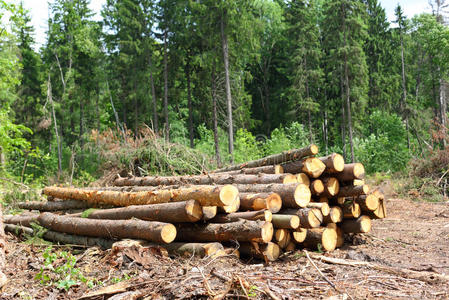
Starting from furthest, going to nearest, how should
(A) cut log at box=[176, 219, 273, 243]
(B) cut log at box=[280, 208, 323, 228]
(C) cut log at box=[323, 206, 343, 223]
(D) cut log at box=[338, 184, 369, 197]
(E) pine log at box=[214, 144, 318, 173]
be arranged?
(E) pine log at box=[214, 144, 318, 173]
(D) cut log at box=[338, 184, 369, 197]
(C) cut log at box=[323, 206, 343, 223]
(B) cut log at box=[280, 208, 323, 228]
(A) cut log at box=[176, 219, 273, 243]

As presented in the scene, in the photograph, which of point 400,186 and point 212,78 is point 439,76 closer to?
point 212,78

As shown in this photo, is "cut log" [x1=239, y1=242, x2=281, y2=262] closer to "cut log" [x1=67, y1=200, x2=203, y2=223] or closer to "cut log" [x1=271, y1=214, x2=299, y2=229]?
"cut log" [x1=271, y1=214, x2=299, y2=229]

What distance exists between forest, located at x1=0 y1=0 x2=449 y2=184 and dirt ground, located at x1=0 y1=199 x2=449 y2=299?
13.2 m

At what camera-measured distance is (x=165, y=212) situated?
5.73 metres

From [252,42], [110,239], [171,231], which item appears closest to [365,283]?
[171,231]

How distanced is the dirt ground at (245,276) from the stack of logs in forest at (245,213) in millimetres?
295

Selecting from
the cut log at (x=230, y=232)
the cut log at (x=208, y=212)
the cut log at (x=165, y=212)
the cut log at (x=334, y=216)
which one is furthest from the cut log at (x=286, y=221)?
the cut log at (x=165, y=212)

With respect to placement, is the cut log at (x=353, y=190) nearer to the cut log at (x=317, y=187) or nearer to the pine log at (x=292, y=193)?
the cut log at (x=317, y=187)

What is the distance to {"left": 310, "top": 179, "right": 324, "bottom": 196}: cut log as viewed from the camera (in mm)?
6730

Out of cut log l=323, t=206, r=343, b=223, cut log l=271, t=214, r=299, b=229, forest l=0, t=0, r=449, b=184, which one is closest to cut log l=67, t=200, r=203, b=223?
cut log l=271, t=214, r=299, b=229

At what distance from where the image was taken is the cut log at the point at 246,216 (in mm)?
5514

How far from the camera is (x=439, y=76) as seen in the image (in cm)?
3403

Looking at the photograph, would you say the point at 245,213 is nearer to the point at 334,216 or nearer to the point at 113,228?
the point at 334,216

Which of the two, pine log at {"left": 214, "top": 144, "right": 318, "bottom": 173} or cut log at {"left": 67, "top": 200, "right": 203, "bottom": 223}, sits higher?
pine log at {"left": 214, "top": 144, "right": 318, "bottom": 173}
